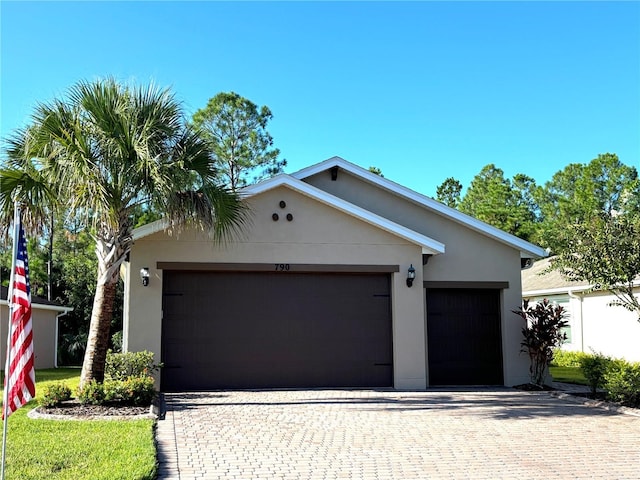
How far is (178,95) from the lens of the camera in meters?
10.6

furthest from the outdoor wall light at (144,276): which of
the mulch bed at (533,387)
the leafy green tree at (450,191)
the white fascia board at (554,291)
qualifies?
the leafy green tree at (450,191)

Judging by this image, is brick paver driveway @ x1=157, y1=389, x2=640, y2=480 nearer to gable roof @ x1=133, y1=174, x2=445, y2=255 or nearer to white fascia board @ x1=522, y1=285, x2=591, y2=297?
gable roof @ x1=133, y1=174, x2=445, y2=255

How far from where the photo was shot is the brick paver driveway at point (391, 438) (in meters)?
6.55

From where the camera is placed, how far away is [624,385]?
35.5ft

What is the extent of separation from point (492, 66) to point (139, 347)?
1135 centimetres

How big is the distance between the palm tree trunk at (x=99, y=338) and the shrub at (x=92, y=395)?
1.33 feet

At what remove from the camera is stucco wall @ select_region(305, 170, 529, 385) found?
14016mm

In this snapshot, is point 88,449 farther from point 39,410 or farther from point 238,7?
point 238,7

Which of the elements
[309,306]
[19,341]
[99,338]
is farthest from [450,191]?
[19,341]

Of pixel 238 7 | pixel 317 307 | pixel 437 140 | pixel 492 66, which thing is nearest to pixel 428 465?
pixel 317 307

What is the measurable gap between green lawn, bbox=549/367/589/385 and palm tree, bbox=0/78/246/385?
10422mm

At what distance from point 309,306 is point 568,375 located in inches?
337

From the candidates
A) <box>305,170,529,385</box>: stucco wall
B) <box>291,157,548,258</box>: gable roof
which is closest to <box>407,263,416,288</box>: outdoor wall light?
<box>305,170,529,385</box>: stucco wall

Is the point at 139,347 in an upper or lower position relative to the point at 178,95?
lower
